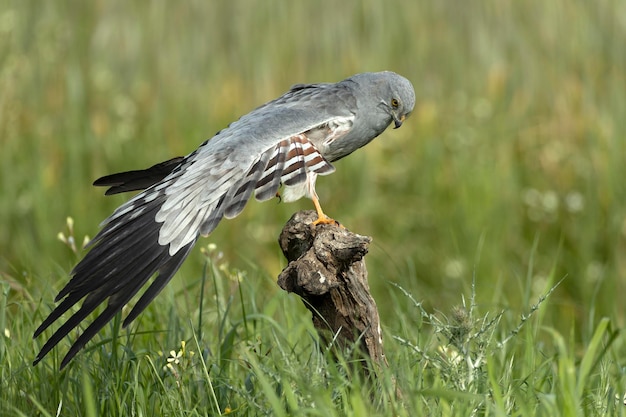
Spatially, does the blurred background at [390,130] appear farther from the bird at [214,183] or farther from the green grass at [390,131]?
the bird at [214,183]

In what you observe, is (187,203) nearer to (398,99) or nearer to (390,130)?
(398,99)

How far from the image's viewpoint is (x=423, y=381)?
3469 millimetres

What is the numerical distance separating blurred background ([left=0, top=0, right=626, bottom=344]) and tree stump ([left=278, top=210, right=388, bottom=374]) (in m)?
2.73

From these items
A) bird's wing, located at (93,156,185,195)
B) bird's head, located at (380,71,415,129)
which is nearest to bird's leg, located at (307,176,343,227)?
bird's wing, located at (93,156,185,195)

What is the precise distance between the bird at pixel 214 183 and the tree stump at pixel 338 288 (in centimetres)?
31

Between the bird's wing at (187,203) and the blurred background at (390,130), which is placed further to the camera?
the blurred background at (390,130)

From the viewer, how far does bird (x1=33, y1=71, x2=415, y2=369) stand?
126 inches

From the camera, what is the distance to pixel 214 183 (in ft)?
11.7

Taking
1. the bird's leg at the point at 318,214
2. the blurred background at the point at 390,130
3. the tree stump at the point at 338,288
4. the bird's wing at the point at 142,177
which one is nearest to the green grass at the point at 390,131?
the blurred background at the point at 390,130

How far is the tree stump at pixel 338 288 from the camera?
3.24 meters

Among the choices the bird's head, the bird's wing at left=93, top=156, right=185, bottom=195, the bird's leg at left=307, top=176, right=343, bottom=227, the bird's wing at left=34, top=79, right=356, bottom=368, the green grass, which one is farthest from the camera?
the green grass

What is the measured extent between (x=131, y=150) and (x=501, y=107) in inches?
107

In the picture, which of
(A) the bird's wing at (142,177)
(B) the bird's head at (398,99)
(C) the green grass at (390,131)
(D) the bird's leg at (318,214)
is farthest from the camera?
(C) the green grass at (390,131)

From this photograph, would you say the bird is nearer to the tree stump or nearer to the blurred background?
the tree stump
